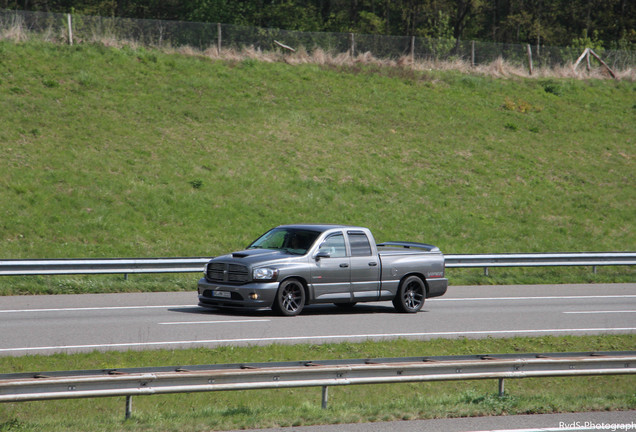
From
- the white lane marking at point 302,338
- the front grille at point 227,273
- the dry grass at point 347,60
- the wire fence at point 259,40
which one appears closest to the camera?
the white lane marking at point 302,338

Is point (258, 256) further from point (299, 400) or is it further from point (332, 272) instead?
point (299, 400)

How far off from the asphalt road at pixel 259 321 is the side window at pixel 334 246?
1211mm

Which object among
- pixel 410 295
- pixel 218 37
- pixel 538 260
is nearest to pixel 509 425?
pixel 410 295

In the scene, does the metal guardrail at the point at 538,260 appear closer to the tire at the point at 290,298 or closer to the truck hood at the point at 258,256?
the tire at the point at 290,298

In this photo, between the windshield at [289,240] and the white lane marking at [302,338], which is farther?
the windshield at [289,240]

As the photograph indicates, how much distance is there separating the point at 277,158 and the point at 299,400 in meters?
20.4

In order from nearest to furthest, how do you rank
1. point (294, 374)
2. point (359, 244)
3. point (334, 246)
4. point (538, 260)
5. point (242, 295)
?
point (294, 374), point (242, 295), point (334, 246), point (359, 244), point (538, 260)

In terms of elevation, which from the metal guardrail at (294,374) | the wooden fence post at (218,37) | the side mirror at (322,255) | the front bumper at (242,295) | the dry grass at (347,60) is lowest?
the front bumper at (242,295)

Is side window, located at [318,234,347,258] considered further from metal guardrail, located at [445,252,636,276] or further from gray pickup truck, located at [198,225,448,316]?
metal guardrail, located at [445,252,636,276]

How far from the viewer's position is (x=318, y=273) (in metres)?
14.4

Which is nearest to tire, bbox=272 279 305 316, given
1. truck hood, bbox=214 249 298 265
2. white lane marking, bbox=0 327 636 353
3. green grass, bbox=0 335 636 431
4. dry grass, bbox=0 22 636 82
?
truck hood, bbox=214 249 298 265

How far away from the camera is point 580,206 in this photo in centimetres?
3000

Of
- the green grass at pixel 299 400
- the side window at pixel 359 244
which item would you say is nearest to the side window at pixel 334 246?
the side window at pixel 359 244

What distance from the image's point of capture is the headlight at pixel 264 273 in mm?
13734
